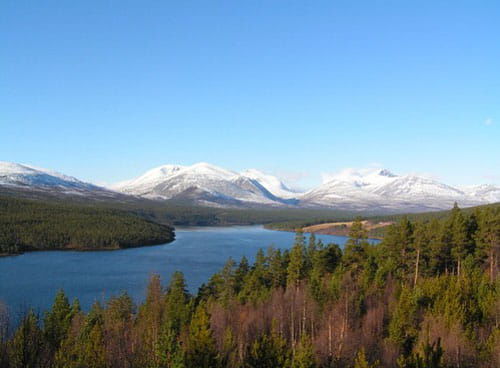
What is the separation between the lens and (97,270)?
7581 cm

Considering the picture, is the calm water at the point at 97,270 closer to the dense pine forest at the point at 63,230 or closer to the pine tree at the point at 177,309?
the dense pine forest at the point at 63,230

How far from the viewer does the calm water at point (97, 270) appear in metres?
54.3

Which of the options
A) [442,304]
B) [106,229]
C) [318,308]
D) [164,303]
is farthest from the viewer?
[106,229]

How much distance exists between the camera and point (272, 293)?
3519cm

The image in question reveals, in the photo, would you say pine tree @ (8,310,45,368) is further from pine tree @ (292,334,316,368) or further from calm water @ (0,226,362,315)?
calm water @ (0,226,362,315)

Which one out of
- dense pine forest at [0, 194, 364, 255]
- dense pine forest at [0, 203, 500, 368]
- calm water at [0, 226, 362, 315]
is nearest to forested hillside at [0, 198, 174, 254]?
dense pine forest at [0, 194, 364, 255]

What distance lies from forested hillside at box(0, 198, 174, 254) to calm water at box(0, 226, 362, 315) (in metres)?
7.70

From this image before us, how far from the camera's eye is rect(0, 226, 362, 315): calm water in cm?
5428

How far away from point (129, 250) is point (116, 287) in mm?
51240

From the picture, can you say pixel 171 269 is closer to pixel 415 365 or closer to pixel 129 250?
pixel 129 250

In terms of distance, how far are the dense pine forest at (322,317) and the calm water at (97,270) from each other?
13545mm

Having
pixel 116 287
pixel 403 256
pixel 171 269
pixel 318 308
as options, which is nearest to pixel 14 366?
pixel 318 308

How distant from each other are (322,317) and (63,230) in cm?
10616

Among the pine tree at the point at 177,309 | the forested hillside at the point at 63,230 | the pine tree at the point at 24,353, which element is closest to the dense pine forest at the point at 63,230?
the forested hillside at the point at 63,230
